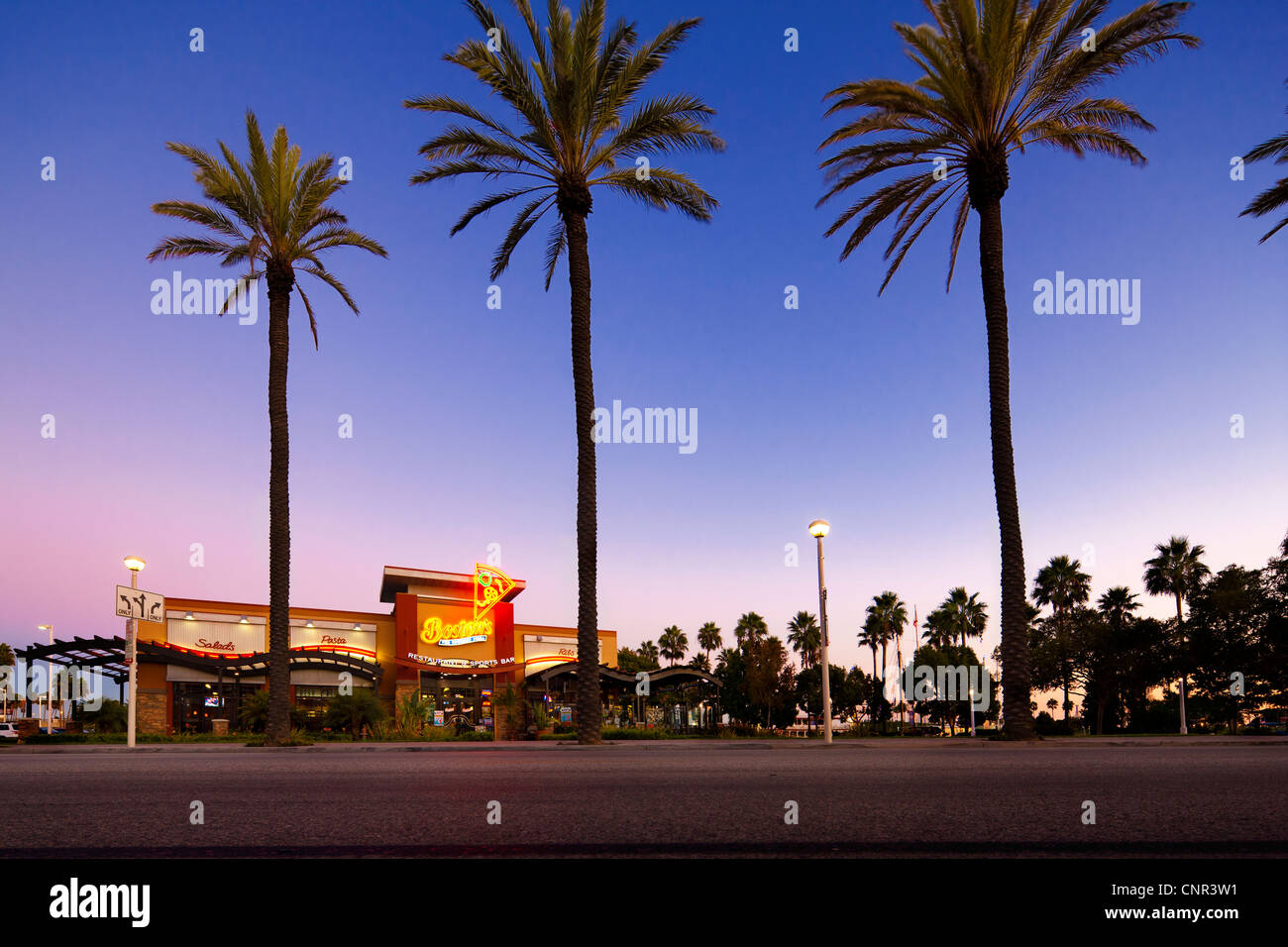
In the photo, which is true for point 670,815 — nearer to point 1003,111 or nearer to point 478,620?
point 1003,111

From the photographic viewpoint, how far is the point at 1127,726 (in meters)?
64.1

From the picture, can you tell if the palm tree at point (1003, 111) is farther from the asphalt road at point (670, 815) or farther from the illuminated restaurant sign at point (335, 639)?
the illuminated restaurant sign at point (335, 639)

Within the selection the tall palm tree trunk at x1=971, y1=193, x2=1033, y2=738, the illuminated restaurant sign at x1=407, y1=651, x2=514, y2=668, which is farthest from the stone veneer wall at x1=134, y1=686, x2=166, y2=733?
the tall palm tree trunk at x1=971, y1=193, x2=1033, y2=738

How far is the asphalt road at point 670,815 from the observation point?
348 cm

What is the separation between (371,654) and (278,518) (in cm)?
3047

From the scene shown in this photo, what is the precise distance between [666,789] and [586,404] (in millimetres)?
17564

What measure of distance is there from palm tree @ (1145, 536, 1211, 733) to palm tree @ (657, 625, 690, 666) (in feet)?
169

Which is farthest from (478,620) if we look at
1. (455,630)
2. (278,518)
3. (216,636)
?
(278,518)

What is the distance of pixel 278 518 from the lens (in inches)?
1030

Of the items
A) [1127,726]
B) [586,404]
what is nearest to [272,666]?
[586,404]

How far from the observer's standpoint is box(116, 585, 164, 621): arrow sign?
24312 millimetres

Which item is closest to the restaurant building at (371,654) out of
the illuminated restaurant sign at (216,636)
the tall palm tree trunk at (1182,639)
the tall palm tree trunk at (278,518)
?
the illuminated restaurant sign at (216,636)

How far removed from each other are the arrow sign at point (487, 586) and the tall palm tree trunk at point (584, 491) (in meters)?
30.6
